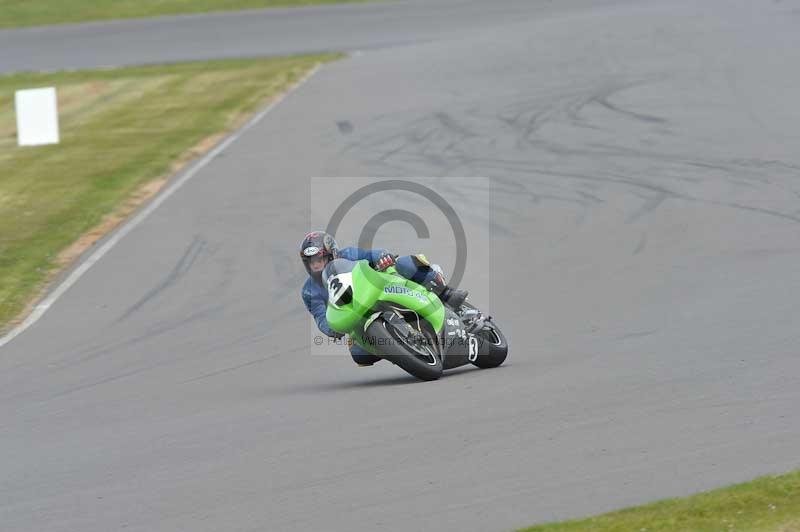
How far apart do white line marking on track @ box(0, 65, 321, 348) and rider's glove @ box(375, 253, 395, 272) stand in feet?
16.7

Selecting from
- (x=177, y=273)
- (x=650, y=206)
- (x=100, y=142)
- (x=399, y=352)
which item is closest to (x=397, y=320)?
(x=399, y=352)

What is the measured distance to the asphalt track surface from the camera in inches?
285

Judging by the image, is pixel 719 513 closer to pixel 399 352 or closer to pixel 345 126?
pixel 399 352

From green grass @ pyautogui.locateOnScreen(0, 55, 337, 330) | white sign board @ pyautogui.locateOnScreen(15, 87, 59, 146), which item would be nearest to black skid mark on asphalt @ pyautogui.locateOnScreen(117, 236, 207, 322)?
green grass @ pyautogui.locateOnScreen(0, 55, 337, 330)

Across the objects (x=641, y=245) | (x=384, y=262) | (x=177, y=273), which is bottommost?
(x=177, y=273)

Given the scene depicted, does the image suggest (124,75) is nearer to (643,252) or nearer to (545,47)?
(545,47)

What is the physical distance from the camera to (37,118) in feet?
84.5

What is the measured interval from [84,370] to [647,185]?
8326mm

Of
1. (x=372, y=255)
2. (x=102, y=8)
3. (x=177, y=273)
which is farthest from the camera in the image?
(x=102, y=8)

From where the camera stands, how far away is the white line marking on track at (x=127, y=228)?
46.3ft

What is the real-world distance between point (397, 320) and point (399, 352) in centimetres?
26

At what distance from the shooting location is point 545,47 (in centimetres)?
2716

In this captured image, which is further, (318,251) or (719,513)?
(318,251)

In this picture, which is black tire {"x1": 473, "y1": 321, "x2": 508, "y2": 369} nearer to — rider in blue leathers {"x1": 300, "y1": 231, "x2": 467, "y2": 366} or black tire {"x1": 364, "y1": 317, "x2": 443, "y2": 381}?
rider in blue leathers {"x1": 300, "y1": 231, "x2": 467, "y2": 366}
